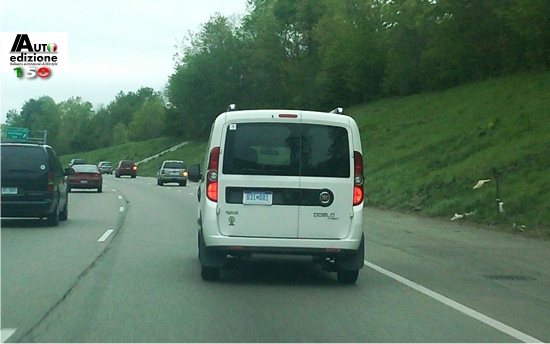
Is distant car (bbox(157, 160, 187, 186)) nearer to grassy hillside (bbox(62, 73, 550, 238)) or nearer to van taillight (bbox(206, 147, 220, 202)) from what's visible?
grassy hillside (bbox(62, 73, 550, 238))

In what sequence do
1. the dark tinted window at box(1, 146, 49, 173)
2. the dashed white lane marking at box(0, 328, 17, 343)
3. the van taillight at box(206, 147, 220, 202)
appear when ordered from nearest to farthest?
the dashed white lane marking at box(0, 328, 17, 343) < the van taillight at box(206, 147, 220, 202) < the dark tinted window at box(1, 146, 49, 173)

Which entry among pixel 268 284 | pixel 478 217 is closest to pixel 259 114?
pixel 268 284

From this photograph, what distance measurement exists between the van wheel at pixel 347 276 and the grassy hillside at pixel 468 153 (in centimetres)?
905

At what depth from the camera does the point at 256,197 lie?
419 inches

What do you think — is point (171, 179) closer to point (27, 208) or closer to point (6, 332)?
point (27, 208)

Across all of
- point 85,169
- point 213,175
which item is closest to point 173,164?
point 85,169

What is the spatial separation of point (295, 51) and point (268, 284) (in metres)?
74.9

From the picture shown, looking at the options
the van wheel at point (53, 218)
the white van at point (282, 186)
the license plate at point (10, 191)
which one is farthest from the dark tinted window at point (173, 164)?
the white van at point (282, 186)

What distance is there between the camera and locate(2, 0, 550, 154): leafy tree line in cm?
5436

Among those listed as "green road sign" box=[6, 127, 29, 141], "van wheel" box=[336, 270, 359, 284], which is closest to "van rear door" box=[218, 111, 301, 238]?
"van wheel" box=[336, 270, 359, 284]

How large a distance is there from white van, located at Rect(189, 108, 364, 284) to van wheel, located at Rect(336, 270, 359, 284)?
0.37 meters

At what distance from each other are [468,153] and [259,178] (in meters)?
26.0

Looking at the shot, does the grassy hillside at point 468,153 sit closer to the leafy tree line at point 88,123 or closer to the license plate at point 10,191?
the license plate at point 10,191

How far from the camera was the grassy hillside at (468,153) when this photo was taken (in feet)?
77.0
